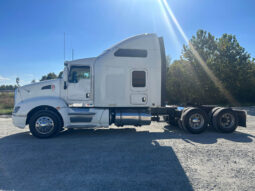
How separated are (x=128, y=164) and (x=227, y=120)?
16.8ft

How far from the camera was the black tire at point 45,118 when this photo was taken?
5.71 m

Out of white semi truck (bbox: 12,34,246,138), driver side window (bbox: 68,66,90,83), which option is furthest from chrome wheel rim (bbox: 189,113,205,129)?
driver side window (bbox: 68,66,90,83)

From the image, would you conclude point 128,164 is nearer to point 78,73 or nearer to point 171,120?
point 78,73

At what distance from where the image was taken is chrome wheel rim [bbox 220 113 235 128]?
655 cm

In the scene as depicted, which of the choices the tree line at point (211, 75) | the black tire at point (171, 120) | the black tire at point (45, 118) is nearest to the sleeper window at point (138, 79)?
the black tire at point (171, 120)

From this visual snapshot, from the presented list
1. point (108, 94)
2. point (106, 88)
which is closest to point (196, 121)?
point (108, 94)

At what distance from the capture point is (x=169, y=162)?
3701 mm

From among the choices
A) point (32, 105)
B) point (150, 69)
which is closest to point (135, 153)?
point (150, 69)

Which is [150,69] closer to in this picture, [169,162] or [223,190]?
[169,162]

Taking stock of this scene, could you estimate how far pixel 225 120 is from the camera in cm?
663

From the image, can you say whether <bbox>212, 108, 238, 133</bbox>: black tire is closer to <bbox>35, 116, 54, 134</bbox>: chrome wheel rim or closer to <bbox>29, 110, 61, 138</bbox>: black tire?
<bbox>29, 110, 61, 138</bbox>: black tire

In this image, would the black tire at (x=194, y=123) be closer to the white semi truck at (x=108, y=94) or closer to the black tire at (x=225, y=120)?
the white semi truck at (x=108, y=94)

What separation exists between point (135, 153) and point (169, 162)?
36.6 inches

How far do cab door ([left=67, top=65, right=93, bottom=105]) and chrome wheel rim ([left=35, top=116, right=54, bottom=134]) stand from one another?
1.02 metres
